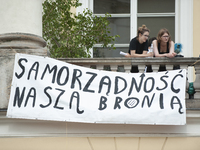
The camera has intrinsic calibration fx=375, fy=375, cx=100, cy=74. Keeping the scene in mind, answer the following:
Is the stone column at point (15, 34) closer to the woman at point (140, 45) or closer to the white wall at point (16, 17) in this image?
the white wall at point (16, 17)

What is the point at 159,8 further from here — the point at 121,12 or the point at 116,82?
the point at 116,82

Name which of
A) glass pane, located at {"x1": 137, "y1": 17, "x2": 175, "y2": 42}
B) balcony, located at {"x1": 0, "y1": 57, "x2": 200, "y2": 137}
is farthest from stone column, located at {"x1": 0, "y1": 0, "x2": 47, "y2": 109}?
glass pane, located at {"x1": 137, "y1": 17, "x2": 175, "y2": 42}

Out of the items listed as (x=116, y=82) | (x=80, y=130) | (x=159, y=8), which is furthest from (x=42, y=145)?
(x=159, y=8)

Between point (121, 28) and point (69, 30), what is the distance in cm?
202

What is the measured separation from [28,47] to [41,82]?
0.80 m

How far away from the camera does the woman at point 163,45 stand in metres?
6.71

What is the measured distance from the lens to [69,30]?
8.81m

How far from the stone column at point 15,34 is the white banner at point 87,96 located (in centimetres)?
30

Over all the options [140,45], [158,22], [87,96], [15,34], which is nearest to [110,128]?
[87,96]

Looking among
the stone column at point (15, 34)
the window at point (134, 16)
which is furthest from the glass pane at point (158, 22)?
the stone column at point (15, 34)

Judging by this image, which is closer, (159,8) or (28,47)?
(28,47)

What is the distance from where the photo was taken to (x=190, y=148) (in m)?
6.59

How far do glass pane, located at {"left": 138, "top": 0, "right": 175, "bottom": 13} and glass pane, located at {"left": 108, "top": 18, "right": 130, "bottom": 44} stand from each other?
1.76 feet

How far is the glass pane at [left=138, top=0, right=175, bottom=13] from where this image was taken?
410 inches
